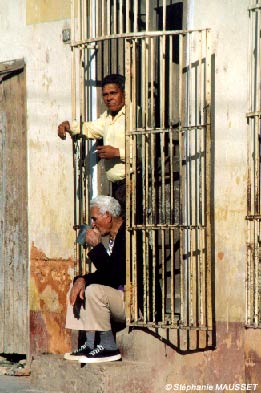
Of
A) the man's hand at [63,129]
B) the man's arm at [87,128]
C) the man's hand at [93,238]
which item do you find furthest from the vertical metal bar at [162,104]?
the man's hand at [63,129]

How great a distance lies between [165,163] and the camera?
10.6 meters

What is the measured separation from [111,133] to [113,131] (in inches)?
0.9

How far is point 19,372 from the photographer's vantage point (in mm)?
11562

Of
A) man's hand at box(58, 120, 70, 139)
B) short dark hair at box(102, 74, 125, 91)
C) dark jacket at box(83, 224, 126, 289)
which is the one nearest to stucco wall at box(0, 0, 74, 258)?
man's hand at box(58, 120, 70, 139)

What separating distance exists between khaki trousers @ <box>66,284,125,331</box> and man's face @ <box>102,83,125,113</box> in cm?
142

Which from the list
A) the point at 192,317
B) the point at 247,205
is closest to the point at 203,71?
the point at 247,205

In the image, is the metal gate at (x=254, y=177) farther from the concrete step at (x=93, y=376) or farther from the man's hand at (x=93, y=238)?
the man's hand at (x=93, y=238)

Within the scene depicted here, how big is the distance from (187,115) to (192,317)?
1519mm

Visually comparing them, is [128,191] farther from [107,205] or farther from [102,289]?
[102,289]

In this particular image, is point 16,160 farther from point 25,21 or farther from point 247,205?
point 247,205

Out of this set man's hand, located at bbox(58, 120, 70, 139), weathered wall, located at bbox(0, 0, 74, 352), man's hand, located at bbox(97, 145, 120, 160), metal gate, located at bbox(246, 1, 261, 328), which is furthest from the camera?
weathered wall, located at bbox(0, 0, 74, 352)

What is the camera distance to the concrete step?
1009 centimetres

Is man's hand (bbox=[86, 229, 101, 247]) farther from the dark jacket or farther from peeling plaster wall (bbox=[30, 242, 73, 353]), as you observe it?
peeling plaster wall (bbox=[30, 242, 73, 353])

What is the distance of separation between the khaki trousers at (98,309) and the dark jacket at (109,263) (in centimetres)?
7
